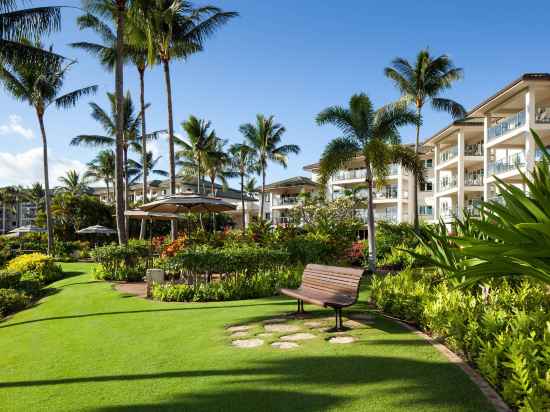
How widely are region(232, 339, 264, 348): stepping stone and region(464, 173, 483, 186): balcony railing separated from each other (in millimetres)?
35638

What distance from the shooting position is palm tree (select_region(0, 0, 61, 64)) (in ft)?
44.2

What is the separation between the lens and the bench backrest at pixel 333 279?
24.1 feet

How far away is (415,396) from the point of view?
4.29 meters

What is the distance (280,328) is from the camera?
24.0 feet

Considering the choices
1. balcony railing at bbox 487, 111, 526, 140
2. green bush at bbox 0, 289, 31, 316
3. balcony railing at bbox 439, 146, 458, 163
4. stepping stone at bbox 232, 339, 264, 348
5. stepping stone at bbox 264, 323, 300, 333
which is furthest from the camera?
balcony railing at bbox 439, 146, 458, 163

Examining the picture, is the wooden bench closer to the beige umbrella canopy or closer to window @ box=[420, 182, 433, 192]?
the beige umbrella canopy

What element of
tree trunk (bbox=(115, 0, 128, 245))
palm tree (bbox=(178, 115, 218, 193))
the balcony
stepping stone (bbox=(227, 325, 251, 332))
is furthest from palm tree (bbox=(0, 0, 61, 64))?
the balcony

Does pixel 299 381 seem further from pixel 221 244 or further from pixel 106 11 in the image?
pixel 106 11

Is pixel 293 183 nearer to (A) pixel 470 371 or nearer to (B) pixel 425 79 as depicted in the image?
(B) pixel 425 79

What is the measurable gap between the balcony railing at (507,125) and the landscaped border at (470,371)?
82.6ft

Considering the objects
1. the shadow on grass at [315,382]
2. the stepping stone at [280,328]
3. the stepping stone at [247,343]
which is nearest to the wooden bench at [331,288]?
the stepping stone at [280,328]

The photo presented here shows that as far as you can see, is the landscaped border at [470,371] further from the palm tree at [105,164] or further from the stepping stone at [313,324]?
the palm tree at [105,164]

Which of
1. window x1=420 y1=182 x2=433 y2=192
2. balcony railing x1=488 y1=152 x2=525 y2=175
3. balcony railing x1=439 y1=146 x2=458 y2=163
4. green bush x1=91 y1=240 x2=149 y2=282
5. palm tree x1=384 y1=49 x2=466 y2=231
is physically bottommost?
green bush x1=91 y1=240 x2=149 y2=282

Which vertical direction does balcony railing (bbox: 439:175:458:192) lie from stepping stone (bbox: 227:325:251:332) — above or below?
above
